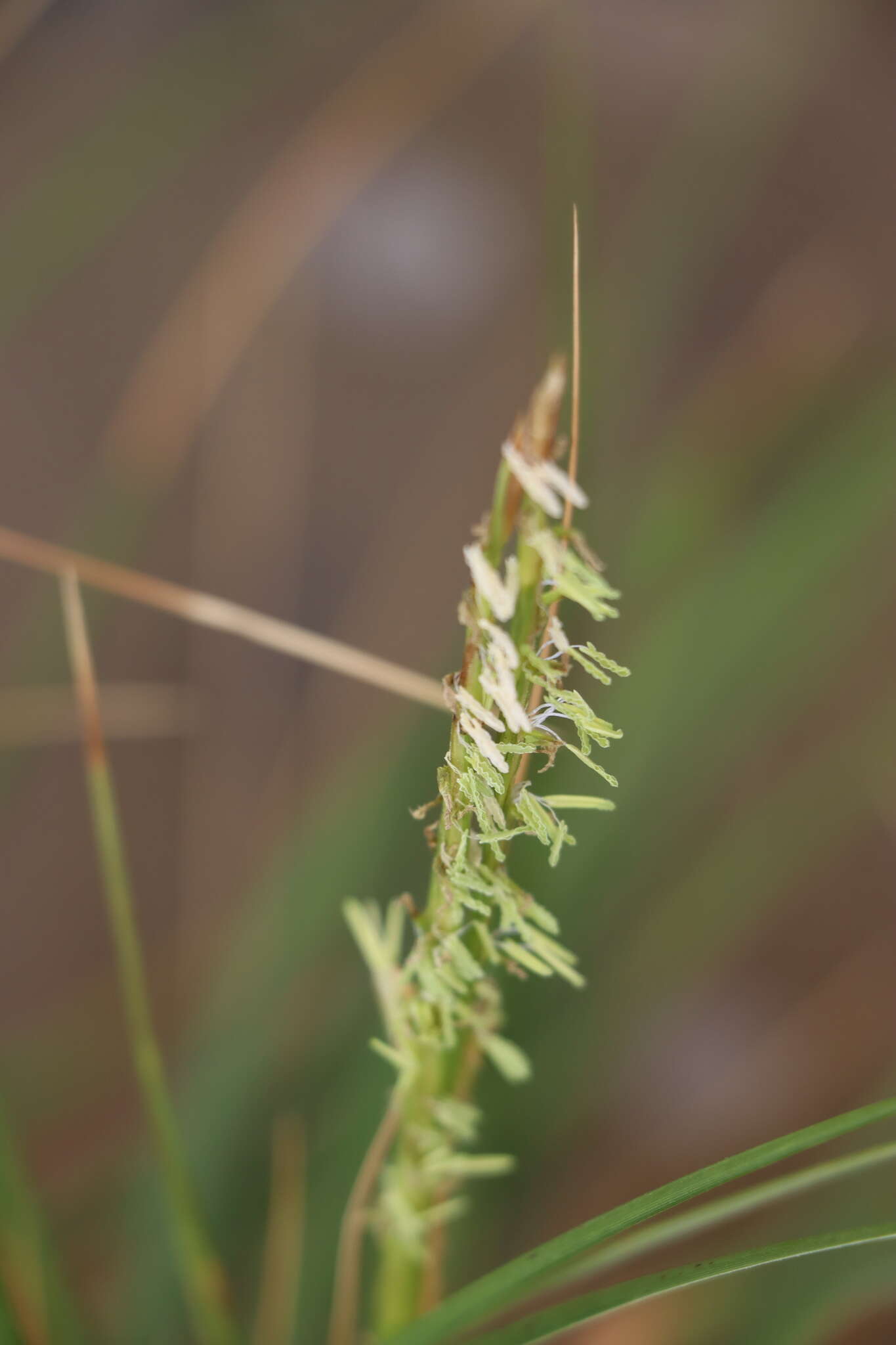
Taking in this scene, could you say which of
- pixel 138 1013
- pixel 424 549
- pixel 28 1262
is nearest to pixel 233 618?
→ pixel 138 1013

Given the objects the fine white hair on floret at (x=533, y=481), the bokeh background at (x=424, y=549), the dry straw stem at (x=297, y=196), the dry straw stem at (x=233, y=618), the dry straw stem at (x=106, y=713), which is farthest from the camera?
the dry straw stem at (x=297, y=196)

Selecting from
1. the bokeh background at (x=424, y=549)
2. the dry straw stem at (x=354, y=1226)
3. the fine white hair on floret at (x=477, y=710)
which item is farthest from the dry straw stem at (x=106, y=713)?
the fine white hair on floret at (x=477, y=710)

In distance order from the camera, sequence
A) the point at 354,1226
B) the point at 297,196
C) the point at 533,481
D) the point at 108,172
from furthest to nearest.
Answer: the point at 297,196
the point at 108,172
the point at 354,1226
the point at 533,481

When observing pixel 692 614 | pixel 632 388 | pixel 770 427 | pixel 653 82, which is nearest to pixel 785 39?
pixel 653 82

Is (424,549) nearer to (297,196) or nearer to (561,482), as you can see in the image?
(297,196)

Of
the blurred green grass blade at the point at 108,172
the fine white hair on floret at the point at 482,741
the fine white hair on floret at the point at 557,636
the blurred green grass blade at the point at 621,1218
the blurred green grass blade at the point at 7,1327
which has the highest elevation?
the blurred green grass blade at the point at 108,172

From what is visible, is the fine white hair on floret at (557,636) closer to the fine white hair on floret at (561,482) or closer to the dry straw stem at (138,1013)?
the fine white hair on floret at (561,482)
